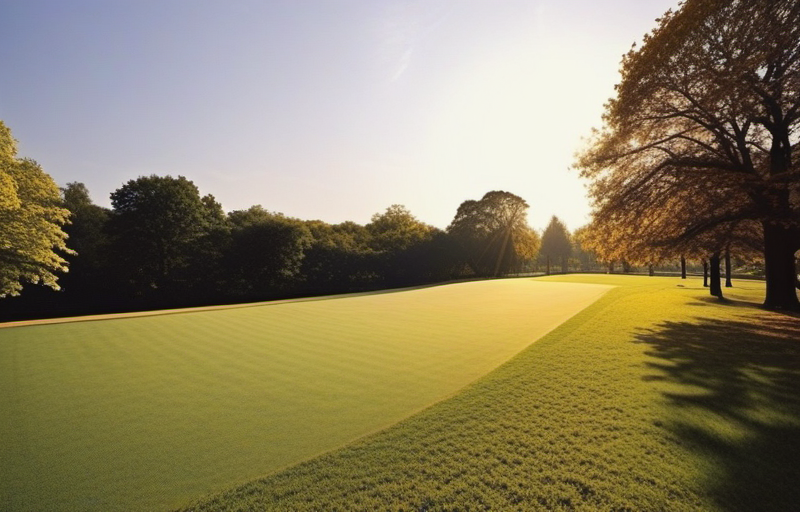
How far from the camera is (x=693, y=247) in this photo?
55.4 feet

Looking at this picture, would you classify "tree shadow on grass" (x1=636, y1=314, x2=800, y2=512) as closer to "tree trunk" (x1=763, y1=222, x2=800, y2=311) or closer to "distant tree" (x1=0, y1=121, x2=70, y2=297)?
"tree trunk" (x1=763, y1=222, x2=800, y2=311)

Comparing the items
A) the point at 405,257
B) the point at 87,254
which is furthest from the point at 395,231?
the point at 87,254

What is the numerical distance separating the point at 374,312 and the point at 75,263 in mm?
39908

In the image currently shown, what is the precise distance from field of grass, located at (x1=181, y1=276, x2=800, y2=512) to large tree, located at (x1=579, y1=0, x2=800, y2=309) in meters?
9.49

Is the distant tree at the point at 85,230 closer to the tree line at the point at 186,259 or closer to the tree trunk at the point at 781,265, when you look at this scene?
the tree line at the point at 186,259

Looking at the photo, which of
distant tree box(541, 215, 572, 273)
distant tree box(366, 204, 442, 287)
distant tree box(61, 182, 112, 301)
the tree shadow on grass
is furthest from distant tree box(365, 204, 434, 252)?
distant tree box(541, 215, 572, 273)

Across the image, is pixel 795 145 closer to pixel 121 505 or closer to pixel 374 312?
pixel 374 312

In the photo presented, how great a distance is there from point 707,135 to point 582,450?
780 inches

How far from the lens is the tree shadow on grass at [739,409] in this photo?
3472mm

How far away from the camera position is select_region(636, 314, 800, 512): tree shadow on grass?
137 inches

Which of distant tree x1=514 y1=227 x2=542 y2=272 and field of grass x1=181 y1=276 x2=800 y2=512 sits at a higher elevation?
distant tree x1=514 y1=227 x2=542 y2=272

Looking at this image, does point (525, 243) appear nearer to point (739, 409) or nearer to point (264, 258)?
point (264, 258)

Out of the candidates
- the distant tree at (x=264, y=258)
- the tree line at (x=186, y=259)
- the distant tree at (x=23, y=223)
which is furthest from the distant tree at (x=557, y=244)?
the distant tree at (x=23, y=223)

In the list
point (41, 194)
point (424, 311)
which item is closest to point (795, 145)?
point (424, 311)
